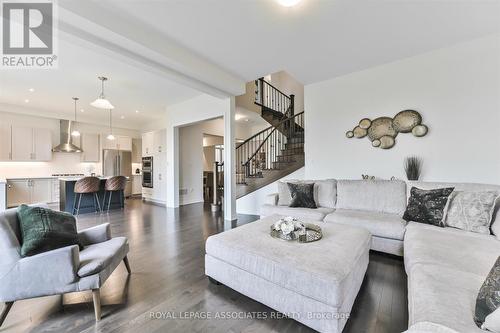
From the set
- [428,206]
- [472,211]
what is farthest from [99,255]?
[472,211]

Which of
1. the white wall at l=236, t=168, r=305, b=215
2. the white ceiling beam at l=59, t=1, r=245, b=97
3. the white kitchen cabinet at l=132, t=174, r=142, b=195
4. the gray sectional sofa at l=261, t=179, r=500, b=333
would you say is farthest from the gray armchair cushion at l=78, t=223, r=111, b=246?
the white kitchen cabinet at l=132, t=174, r=142, b=195

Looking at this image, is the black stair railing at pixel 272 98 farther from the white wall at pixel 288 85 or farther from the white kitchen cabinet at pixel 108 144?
the white kitchen cabinet at pixel 108 144

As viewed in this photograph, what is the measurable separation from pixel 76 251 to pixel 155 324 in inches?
32.8

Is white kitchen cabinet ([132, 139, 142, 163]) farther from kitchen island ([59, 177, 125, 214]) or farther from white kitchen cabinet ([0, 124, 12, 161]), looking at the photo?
white kitchen cabinet ([0, 124, 12, 161])

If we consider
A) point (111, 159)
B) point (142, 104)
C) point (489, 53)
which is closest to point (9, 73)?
point (142, 104)

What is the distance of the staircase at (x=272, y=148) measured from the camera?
16.8 ft

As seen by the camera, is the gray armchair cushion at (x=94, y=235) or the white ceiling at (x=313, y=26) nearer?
the gray armchair cushion at (x=94, y=235)

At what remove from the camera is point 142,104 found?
614cm

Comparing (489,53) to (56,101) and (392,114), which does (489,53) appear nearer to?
(392,114)

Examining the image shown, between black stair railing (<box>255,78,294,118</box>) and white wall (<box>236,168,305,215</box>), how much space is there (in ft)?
8.85

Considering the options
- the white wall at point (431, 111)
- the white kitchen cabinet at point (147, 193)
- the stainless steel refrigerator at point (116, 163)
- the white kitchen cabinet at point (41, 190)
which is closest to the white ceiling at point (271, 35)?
the white wall at point (431, 111)

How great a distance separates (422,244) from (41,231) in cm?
329

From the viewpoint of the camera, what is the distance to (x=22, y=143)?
6.16m

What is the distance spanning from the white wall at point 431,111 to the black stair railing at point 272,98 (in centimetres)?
248
